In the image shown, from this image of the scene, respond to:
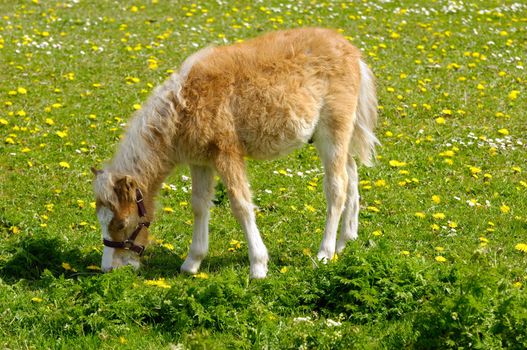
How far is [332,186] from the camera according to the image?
718 centimetres

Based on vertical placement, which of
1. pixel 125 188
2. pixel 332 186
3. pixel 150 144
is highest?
pixel 150 144

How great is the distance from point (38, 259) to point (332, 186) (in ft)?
8.79

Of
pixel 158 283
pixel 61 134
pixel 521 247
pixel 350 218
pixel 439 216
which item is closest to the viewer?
pixel 158 283

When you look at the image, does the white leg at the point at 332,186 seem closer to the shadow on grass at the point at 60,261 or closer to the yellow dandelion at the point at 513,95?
the shadow on grass at the point at 60,261

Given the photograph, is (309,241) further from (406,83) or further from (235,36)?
(235,36)

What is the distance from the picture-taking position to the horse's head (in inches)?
255

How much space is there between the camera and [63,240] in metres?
7.21

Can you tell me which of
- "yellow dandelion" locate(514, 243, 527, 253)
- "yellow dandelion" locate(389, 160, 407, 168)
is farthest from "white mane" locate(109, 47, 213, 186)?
"yellow dandelion" locate(389, 160, 407, 168)

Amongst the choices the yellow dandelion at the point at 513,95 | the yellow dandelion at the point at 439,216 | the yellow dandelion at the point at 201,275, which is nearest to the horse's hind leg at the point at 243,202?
the yellow dandelion at the point at 201,275

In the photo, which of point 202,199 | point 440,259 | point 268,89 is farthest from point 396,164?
point 202,199

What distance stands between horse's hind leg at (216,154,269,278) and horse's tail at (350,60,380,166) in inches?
59.2

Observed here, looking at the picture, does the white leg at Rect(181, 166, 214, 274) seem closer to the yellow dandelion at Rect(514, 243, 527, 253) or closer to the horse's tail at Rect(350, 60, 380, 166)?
the horse's tail at Rect(350, 60, 380, 166)

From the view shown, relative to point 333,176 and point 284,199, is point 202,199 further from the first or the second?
point 284,199

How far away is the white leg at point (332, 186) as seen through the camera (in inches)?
282
